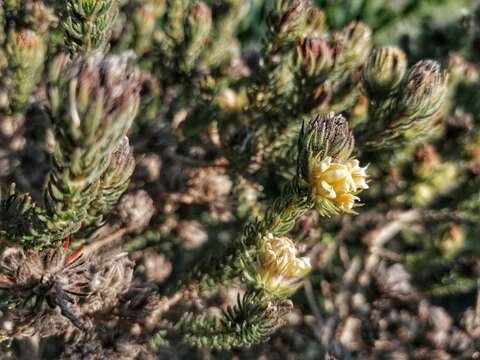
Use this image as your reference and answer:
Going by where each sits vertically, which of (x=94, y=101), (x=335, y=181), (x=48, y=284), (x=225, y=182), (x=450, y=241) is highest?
(x=94, y=101)

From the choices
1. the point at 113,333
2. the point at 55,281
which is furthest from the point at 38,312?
the point at 113,333

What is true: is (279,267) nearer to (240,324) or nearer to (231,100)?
(240,324)

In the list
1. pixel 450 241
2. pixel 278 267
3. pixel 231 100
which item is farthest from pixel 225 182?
pixel 450 241

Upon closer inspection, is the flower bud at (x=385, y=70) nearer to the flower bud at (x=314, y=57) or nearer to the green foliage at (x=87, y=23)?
the flower bud at (x=314, y=57)

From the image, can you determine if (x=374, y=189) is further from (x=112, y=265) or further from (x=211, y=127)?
(x=112, y=265)

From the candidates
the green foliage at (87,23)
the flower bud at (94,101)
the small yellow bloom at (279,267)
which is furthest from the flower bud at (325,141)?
the green foliage at (87,23)
